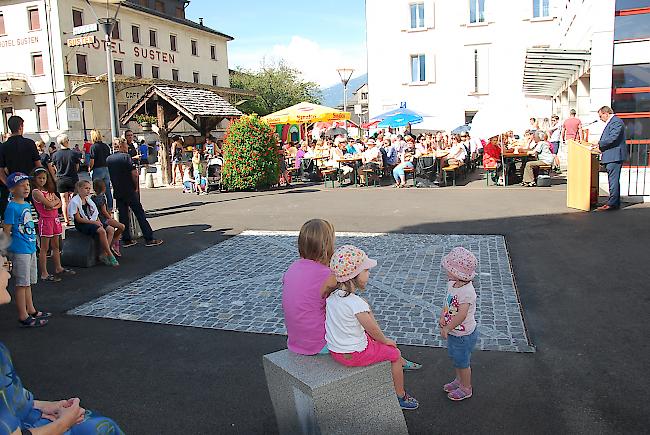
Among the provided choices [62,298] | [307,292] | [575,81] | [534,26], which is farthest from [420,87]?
[307,292]

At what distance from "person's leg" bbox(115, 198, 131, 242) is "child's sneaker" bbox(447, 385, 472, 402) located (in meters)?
7.25

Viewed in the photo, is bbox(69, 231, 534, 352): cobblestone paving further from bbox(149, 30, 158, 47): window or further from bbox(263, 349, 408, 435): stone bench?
bbox(149, 30, 158, 47): window

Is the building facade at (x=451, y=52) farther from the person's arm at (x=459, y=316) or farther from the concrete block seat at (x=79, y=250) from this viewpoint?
the person's arm at (x=459, y=316)

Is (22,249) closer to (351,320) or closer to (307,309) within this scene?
(307,309)

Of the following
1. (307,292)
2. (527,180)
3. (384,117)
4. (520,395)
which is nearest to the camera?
(307,292)

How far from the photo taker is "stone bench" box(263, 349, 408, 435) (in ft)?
10.2

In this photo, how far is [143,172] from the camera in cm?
→ 2172

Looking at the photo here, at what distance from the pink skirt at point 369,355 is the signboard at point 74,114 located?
128 ft

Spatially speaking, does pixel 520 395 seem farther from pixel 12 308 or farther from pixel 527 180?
pixel 527 180

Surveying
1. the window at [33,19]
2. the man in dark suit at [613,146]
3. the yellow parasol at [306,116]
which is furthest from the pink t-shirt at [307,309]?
the window at [33,19]

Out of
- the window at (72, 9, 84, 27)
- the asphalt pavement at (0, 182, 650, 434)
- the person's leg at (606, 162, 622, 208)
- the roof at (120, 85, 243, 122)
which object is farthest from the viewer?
the window at (72, 9, 84, 27)

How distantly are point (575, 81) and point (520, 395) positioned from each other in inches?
705

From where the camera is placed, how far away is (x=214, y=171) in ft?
59.3

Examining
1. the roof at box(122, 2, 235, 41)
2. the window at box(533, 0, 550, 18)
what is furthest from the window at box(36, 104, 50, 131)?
the window at box(533, 0, 550, 18)
